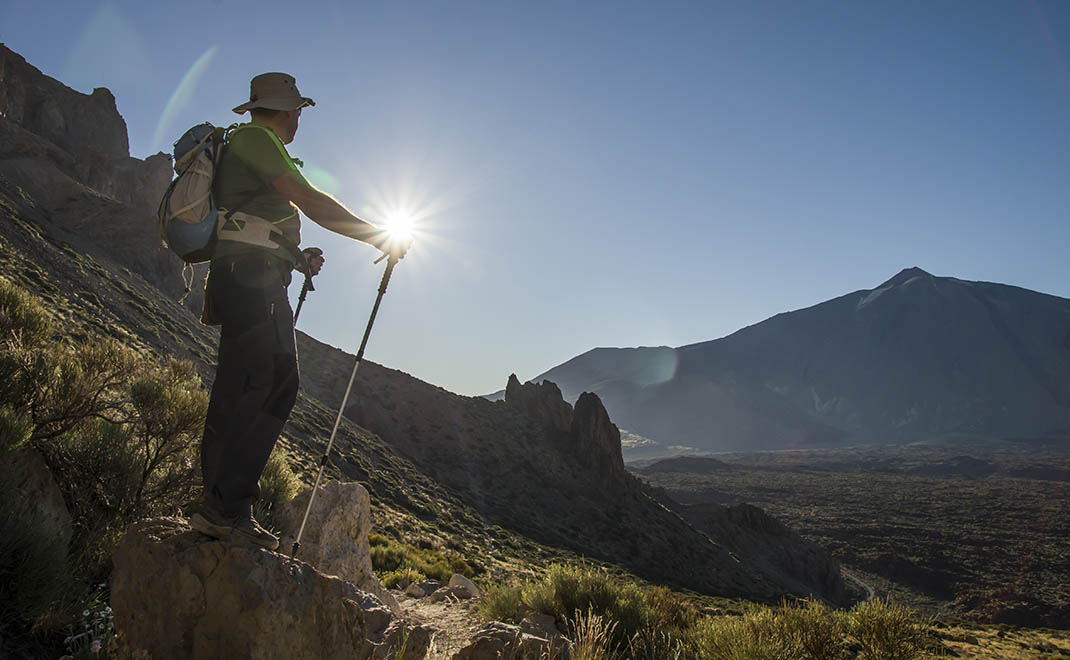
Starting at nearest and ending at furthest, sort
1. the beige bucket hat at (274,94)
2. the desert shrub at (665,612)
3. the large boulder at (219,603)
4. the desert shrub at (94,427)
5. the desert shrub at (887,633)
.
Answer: the large boulder at (219,603), the beige bucket hat at (274,94), the desert shrub at (94,427), the desert shrub at (887,633), the desert shrub at (665,612)

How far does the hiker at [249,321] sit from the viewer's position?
269cm

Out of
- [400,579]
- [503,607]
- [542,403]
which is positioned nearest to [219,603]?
[503,607]

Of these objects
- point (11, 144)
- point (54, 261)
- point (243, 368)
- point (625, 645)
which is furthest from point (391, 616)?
point (11, 144)

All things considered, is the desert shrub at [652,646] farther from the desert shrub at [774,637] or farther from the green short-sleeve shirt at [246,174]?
the green short-sleeve shirt at [246,174]

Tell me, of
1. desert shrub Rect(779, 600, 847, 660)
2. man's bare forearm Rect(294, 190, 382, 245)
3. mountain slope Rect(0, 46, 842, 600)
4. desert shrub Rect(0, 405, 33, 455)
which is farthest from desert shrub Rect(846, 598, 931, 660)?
mountain slope Rect(0, 46, 842, 600)

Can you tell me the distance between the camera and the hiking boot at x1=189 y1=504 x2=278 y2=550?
270 centimetres

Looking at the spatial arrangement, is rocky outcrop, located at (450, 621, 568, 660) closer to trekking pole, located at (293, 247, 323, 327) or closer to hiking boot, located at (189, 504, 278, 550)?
hiking boot, located at (189, 504, 278, 550)

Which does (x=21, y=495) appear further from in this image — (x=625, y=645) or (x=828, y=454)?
(x=828, y=454)

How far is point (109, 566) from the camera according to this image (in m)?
4.32

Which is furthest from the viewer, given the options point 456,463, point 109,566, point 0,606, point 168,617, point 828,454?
point 828,454

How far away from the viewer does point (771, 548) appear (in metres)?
56.8

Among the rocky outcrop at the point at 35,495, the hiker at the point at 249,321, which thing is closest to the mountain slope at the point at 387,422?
the rocky outcrop at the point at 35,495

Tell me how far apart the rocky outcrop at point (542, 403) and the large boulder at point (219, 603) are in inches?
2273

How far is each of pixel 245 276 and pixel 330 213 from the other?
1.80 feet
